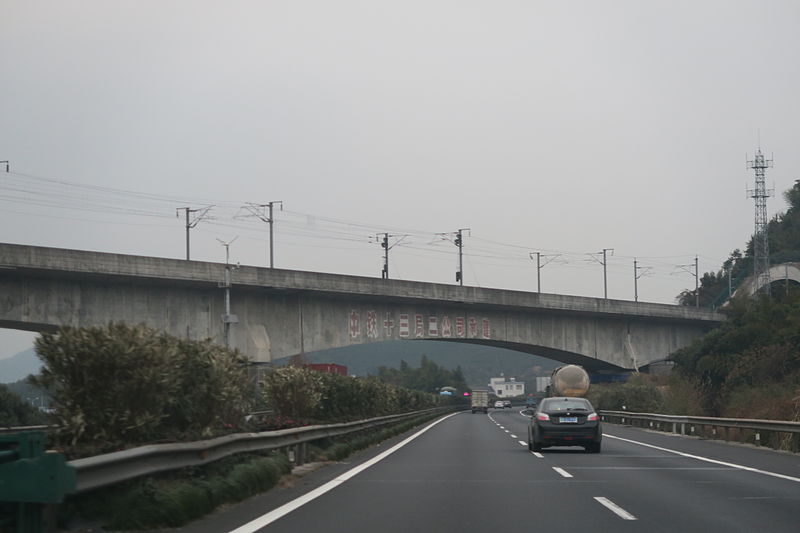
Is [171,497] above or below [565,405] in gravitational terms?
above

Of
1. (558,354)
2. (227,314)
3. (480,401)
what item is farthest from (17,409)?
(480,401)

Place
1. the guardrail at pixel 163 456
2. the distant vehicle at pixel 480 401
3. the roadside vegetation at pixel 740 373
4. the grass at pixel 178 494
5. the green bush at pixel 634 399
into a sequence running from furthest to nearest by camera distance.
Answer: the distant vehicle at pixel 480 401
the green bush at pixel 634 399
the roadside vegetation at pixel 740 373
the grass at pixel 178 494
the guardrail at pixel 163 456

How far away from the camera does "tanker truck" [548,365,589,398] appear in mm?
58375

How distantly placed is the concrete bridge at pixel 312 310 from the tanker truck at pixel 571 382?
8.48 m

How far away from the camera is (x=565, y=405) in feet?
79.9

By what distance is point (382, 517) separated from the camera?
433 inches

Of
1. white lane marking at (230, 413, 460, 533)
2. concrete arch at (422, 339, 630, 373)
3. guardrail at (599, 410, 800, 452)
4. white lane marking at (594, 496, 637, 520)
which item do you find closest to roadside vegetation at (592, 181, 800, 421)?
guardrail at (599, 410, 800, 452)

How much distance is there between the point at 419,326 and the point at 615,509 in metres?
51.7

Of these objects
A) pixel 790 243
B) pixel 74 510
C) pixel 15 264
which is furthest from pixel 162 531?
pixel 790 243

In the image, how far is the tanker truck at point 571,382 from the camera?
58375 millimetres

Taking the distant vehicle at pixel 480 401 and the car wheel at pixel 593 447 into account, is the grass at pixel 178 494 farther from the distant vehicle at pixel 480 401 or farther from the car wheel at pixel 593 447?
the distant vehicle at pixel 480 401

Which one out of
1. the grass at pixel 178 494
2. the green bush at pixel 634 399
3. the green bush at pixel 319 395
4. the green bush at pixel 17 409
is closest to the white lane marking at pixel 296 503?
the grass at pixel 178 494

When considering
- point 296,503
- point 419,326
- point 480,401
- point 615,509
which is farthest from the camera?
point 480,401

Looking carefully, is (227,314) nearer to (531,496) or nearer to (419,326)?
(419,326)
